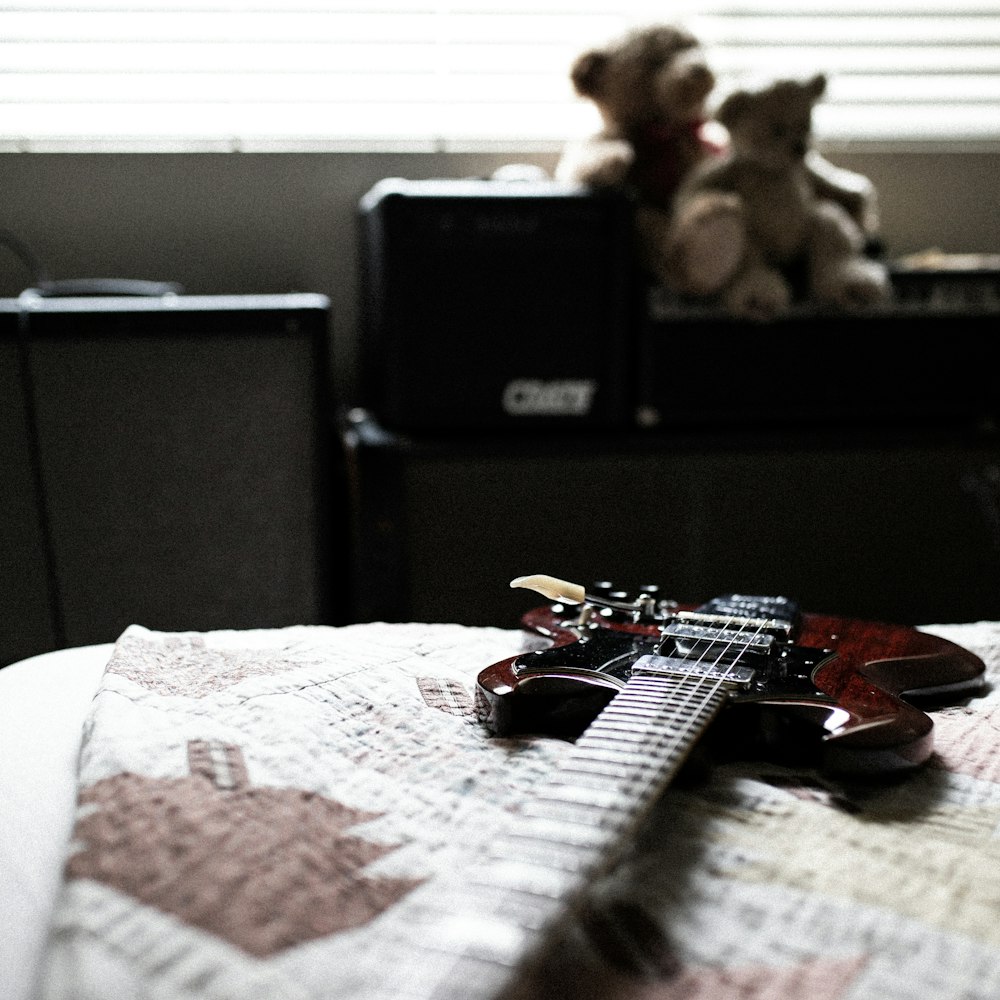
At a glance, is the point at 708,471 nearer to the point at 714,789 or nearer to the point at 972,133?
the point at 972,133

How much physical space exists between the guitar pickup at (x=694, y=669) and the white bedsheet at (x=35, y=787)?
0.82 feet

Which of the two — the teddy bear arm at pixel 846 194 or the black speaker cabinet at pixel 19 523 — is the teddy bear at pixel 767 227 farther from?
the black speaker cabinet at pixel 19 523

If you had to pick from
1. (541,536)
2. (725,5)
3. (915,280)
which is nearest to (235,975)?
(541,536)

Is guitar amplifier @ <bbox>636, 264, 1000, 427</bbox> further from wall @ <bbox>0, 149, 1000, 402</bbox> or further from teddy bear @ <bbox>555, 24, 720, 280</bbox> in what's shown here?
wall @ <bbox>0, 149, 1000, 402</bbox>

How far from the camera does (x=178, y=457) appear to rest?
1.15 metres

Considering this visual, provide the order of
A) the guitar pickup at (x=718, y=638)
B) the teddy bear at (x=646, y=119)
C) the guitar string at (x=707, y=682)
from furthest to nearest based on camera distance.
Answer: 1. the teddy bear at (x=646, y=119)
2. the guitar pickup at (x=718, y=638)
3. the guitar string at (x=707, y=682)

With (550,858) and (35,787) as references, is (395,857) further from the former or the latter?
(35,787)

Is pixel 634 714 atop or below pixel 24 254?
below

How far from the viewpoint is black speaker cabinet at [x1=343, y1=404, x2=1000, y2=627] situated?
1.23m

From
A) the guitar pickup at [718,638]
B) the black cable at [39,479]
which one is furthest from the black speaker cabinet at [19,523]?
the guitar pickup at [718,638]

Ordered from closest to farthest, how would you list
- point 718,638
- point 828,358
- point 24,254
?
1. point 718,638
2. point 828,358
3. point 24,254

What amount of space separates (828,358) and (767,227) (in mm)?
176

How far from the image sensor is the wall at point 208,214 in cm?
145

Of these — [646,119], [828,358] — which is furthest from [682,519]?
[646,119]
